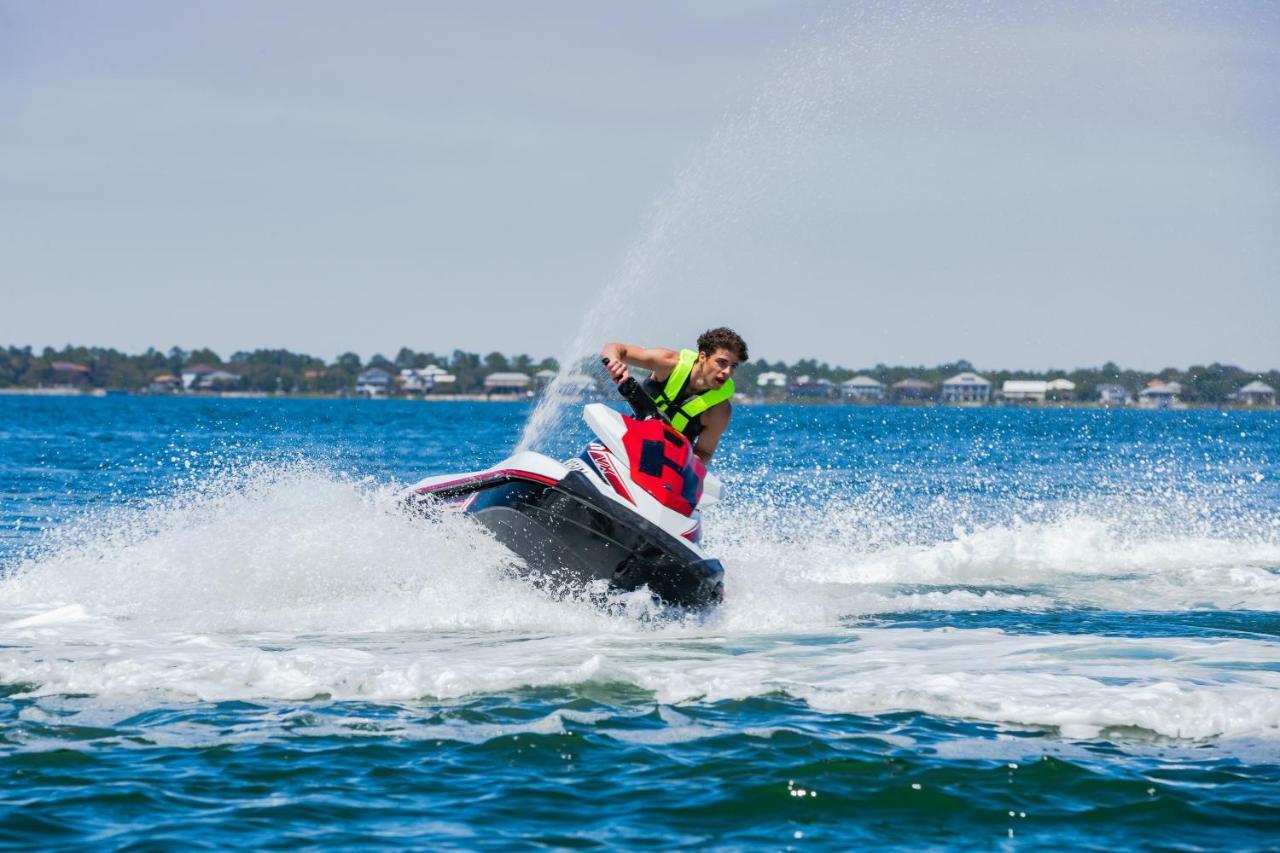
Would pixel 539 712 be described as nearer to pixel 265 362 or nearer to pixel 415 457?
pixel 415 457

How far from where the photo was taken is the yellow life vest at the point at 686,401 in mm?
8656

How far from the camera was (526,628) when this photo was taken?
838 cm

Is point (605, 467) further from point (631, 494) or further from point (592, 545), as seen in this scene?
point (592, 545)

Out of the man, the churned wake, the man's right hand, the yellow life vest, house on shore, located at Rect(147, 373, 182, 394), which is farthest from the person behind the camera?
house on shore, located at Rect(147, 373, 182, 394)

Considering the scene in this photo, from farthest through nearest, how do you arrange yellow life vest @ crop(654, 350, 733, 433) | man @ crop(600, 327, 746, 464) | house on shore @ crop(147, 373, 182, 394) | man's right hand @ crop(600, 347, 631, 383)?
house on shore @ crop(147, 373, 182, 394), yellow life vest @ crop(654, 350, 733, 433), man @ crop(600, 327, 746, 464), man's right hand @ crop(600, 347, 631, 383)

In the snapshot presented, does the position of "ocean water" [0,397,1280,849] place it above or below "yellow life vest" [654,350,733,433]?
below

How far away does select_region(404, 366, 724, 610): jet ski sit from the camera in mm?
8422

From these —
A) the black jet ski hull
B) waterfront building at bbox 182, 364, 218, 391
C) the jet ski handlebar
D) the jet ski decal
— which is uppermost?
waterfront building at bbox 182, 364, 218, 391

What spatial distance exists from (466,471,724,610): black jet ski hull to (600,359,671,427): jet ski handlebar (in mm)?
571

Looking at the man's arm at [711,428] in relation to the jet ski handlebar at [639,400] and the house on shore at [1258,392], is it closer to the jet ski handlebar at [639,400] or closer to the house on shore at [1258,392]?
the jet ski handlebar at [639,400]

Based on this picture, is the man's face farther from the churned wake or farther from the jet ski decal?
the churned wake

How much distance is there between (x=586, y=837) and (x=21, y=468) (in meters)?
23.2

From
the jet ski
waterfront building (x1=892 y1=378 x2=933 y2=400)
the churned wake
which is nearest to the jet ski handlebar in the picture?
the jet ski

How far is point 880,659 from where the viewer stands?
755 centimetres
